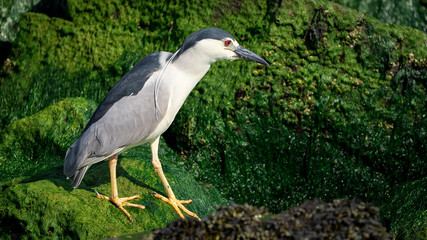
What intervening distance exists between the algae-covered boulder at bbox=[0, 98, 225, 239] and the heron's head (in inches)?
49.4

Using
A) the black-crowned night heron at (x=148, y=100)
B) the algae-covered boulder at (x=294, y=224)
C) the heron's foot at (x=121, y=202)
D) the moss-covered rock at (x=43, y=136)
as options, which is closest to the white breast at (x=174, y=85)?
the black-crowned night heron at (x=148, y=100)

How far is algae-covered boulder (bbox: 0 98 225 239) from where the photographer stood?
3.76 metres

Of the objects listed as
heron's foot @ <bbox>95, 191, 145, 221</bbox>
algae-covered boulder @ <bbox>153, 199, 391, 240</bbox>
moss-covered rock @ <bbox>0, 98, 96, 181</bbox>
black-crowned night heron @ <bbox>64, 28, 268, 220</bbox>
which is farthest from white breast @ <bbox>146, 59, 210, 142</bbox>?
algae-covered boulder @ <bbox>153, 199, 391, 240</bbox>

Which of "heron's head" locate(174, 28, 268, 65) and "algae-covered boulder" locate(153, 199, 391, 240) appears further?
"heron's head" locate(174, 28, 268, 65)

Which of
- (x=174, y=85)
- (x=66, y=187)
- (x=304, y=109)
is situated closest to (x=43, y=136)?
(x=66, y=187)

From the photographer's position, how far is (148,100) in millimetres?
4195

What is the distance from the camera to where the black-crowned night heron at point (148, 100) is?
13.5 feet

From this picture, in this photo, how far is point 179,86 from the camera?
418 centimetres

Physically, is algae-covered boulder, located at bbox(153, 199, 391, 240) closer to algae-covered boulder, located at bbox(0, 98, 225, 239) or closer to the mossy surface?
algae-covered boulder, located at bbox(0, 98, 225, 239)

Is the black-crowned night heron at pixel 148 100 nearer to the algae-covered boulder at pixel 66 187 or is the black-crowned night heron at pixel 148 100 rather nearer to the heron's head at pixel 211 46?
the heron's head at pixel 211 46

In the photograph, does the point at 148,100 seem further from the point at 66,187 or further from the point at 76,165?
the point at 66,187

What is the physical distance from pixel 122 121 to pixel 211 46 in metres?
0.99

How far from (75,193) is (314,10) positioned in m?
3.89

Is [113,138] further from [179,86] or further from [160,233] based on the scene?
[160,233]
